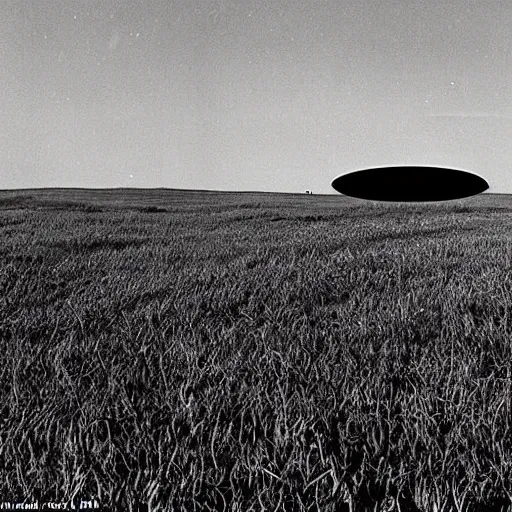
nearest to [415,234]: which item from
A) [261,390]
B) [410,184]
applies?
[410,184]

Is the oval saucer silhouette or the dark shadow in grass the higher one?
the oval saucer silhouette

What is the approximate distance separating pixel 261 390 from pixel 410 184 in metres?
2.27

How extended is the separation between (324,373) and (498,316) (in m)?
1.46

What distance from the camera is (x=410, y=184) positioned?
303 centimetres

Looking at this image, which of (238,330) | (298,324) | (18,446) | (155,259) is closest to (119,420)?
(18,446)

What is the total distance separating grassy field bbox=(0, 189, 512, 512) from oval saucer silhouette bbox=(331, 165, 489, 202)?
0.73 m

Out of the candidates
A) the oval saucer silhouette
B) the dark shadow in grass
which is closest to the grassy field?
the oval saucer silhouette

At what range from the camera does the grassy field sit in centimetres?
102

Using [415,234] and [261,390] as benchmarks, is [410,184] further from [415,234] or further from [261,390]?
[415,234]

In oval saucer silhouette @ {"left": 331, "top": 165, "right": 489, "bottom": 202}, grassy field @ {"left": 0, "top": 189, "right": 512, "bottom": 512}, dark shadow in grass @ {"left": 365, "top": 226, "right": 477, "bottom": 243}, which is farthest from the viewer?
dark shadow in grass @ {"left": 365, "top": 226, "right": 477, "bottom": 243}

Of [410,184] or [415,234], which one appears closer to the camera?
[410,184]

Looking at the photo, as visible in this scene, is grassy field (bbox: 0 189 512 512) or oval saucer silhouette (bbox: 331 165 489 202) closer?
grassy field (bbox: 0 189 512 512)

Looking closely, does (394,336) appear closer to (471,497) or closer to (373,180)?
(471,497)

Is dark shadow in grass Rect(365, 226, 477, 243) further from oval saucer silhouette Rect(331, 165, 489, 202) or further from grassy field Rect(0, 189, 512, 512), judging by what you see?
oval saucer silhouette Rect(331, 165, 489, 202)
